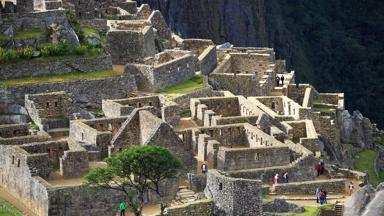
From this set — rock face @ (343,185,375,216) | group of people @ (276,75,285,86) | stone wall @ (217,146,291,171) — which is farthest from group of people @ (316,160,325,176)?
group of people @ (276,75,285,86)

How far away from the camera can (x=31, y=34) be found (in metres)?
77.8

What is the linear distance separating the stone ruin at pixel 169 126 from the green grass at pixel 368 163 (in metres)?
2.60

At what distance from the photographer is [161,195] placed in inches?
2384

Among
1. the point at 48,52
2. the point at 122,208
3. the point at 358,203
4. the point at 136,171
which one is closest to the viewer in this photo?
the point at 358,203

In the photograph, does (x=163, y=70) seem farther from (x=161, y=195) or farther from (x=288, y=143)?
(x=161, y=195)

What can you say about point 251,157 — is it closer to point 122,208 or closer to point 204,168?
point 204,168

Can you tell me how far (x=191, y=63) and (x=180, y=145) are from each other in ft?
62.3

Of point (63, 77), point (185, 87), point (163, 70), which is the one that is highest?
point (63, 77)

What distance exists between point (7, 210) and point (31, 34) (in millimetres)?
20550

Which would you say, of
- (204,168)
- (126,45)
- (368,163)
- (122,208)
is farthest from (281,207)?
(368,163)

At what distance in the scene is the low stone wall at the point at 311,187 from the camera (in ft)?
204

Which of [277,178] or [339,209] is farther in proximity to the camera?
[277,178]

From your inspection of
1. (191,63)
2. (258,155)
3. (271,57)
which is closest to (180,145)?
(258,155)

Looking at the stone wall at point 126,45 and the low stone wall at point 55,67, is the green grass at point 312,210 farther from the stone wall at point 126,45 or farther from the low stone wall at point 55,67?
the stone wall at point 126,45
